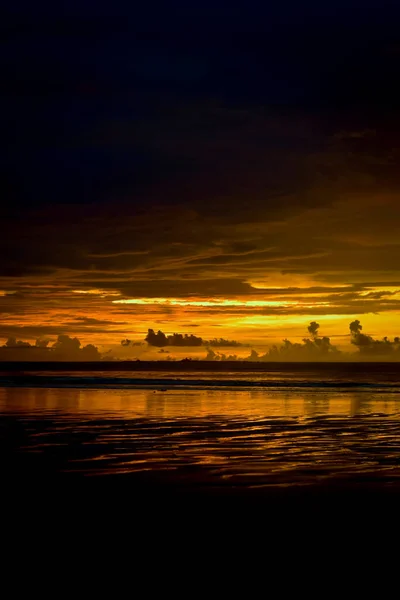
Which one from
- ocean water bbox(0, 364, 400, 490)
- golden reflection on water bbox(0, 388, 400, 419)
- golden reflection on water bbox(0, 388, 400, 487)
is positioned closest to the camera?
ocean water bbox(0, 364, 400, 490)

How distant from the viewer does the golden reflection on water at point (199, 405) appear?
37.1 m

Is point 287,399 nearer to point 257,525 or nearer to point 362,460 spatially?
point 362,460

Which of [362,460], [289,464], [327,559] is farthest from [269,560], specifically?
[362,460]

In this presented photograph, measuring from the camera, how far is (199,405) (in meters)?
43.3

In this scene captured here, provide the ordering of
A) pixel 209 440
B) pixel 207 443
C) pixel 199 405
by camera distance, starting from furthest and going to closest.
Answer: pixel 199 405 → pixel 209 440 → pixel 207 443

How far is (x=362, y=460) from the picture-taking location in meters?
20.7

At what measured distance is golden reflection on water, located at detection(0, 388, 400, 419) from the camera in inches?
1460

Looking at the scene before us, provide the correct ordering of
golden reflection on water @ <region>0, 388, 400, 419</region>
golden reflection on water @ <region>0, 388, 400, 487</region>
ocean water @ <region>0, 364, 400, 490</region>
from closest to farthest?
ocean water @ <region>0, 364, 400, 490</region> → golden reflection on water @ <region>0, 388, 400, 487</region> → golden reflection on water @ <region>0, 388, 400, 419</region>

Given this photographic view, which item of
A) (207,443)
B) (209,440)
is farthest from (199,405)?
(207,443)

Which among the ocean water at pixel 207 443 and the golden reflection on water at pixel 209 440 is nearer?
the ocean water at pixel 207 443

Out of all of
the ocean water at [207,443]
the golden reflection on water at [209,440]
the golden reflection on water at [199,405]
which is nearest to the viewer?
the ocean water at [207,443]

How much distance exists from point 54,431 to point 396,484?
1492cm

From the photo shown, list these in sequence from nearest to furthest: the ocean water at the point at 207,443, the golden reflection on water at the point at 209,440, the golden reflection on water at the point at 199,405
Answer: the ocean water at the point at 207,443 → the golden reflection on water at the point at 209,440 → the golden reflection on water at the point at 199,405

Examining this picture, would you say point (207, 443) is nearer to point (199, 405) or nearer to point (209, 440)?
point (209, 440)
